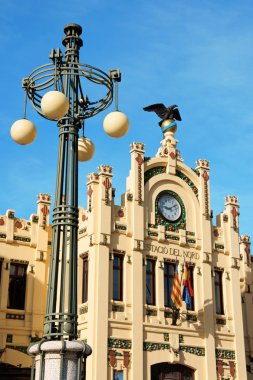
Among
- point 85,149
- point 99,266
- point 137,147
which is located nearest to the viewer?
point 85,149

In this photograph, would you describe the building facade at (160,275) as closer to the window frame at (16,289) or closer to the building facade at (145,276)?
the building facade at (145,276)

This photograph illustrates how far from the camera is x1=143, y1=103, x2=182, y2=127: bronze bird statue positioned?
30859 mm

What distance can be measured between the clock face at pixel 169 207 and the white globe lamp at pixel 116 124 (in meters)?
16.4

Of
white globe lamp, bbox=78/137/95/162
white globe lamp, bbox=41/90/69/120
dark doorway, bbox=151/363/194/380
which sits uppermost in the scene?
white globe lamp, bbox=78/137/95/162

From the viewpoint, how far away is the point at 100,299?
24891mm

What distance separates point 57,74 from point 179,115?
1943cm

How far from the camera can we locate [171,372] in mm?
26312

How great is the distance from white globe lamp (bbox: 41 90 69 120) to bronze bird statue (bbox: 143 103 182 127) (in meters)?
19.9

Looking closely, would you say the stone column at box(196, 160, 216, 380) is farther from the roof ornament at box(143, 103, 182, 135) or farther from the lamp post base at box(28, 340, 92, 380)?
the lamp post base at box(28, 340, 92, 380)

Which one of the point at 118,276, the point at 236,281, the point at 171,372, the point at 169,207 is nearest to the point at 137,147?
the point at 169,207

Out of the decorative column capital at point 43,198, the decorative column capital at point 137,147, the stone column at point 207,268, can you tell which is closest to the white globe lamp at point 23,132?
the decorative column capital at point 137,147

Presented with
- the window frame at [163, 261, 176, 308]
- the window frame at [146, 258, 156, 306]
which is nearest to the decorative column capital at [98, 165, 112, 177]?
the window frame at [146, 258, 156, 306]

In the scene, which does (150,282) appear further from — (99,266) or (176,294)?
(99,266)

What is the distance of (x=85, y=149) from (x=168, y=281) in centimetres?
1531
